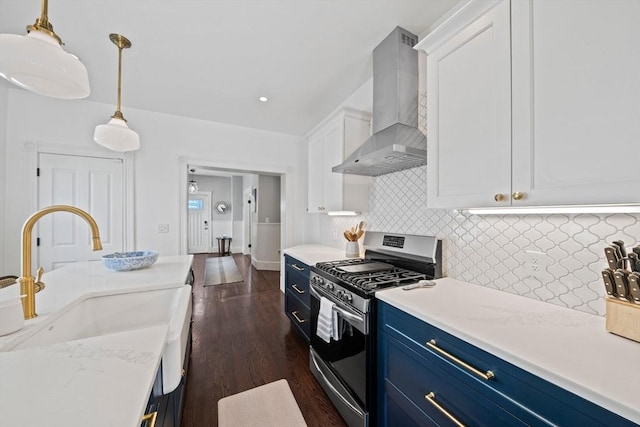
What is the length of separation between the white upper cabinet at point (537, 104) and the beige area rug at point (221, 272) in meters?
4.47

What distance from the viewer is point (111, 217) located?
3.06 m

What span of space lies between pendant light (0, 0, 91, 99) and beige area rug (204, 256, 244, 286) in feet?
13.2

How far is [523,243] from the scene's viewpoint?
4.33 ft

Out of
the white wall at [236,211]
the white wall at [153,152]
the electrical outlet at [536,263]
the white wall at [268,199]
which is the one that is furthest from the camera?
the white wall at [236,211]

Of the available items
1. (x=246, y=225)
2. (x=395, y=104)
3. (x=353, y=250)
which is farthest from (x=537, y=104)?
(x=246, y=225)

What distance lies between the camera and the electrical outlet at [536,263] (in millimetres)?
1235

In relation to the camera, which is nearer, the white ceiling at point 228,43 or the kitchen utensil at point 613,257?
the kitchen utensil at point 613,257

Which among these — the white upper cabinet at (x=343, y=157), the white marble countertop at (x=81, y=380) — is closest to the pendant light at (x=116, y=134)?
the white marble countertop at (x=81, y=380)

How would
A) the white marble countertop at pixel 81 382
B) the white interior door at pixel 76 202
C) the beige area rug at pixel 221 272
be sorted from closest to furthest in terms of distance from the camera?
the white marble countertop at pixel 81 382 < the white interior door at pixel 76 202 < the beige area rug at pixel 221 272

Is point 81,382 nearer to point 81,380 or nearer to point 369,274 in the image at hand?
point 81,380

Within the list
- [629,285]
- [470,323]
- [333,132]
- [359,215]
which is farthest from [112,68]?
[629,285]

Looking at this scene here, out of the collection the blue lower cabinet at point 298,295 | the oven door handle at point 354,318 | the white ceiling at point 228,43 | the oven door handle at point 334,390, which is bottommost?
the oven door handle at point 334,390

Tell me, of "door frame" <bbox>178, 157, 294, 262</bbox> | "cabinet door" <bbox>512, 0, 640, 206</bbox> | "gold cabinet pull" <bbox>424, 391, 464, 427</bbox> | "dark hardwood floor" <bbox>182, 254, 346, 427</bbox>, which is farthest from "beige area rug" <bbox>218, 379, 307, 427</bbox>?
"door frame" <bbox>178, 157, 294, 262</bbox>

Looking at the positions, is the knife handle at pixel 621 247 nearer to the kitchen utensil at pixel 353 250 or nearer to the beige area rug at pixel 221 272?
the kitchen utensil at pixel 353 250
